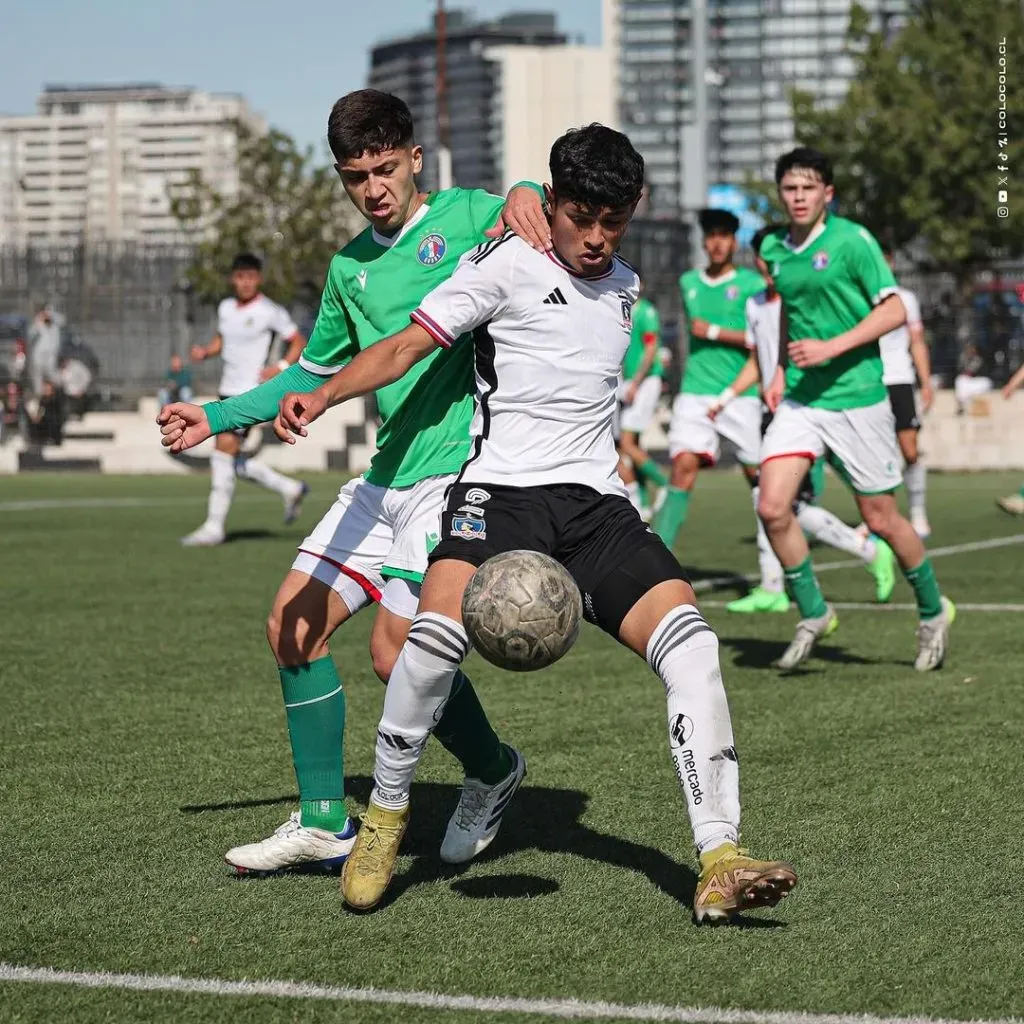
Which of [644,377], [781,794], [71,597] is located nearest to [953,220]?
[644,377]

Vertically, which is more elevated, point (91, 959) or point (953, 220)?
point (953, 220)

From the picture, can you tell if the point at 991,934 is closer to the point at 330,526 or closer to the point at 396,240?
the point at 330,526

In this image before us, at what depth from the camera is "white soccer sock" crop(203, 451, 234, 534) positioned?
1645 cm

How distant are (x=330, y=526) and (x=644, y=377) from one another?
12316 mm

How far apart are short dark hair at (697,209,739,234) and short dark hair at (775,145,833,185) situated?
372cm

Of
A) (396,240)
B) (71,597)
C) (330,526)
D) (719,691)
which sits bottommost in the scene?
(71,597)

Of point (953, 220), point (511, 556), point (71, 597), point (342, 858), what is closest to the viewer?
point (511, 556)

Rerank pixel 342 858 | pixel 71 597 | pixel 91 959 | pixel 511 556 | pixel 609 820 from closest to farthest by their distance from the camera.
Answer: pixel 91 959, pixel 511 556, pixel 342 858, pixel 609 820, pixel 71 597

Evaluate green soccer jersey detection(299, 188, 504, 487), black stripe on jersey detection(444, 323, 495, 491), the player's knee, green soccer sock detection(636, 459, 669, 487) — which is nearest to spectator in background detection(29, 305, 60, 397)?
green soccer sock detection(636, 459, 669, 487)

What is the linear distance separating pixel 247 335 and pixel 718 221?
5.50 metres

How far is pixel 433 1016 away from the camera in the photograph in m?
4.08

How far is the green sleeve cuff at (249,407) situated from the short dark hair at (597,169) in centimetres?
104

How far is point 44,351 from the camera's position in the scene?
105 feet

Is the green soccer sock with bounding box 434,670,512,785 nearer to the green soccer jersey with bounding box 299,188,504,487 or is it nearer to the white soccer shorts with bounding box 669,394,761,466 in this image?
the green soccer jersey with bounding box 299,188,504,487
